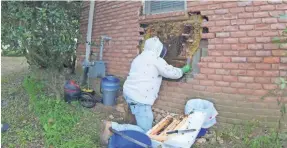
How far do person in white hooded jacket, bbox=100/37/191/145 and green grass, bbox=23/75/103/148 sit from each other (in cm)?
75

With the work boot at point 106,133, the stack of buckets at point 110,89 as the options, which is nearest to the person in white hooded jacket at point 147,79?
the work boot at point 106,133

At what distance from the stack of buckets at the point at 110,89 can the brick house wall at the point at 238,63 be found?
1016 millimetres

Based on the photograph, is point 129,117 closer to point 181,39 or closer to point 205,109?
point 205,109

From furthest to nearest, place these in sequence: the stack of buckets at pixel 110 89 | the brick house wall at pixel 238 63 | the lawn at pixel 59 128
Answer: the stack of buckets at pixel 110 89
the lawn at pixel 59 128
the brick house wall at pixel 238 63

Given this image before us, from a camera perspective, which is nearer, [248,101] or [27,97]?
[248,101]

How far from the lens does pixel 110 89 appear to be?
17.7 ft

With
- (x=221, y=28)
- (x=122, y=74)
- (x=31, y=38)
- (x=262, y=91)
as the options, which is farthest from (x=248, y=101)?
(x=31, y=38)

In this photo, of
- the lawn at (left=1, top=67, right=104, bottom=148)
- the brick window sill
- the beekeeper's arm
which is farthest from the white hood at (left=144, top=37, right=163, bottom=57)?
the lawn at (left=1, top=67, right=104, bottom=148)

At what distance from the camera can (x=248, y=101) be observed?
13.2 feet

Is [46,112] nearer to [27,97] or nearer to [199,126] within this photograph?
[27,97]

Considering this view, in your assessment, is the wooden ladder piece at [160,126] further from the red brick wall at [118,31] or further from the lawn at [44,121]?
the red brick wall at [118,31]

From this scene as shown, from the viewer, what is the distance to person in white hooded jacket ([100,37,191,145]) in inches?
171

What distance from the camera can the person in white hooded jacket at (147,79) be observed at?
4352 mm

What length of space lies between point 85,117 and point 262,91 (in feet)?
9.43
